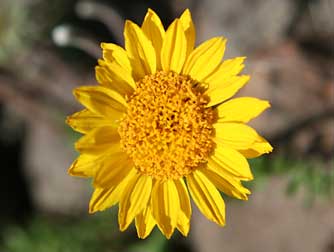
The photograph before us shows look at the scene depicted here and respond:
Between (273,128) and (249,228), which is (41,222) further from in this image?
(273,128)

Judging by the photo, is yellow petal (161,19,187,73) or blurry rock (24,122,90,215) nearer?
yellow petal (161,19,187,73)

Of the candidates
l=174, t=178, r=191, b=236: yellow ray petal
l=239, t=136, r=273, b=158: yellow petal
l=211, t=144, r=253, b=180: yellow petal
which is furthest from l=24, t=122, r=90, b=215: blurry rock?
l=239, t=136, r=273, b=158: yellow petal

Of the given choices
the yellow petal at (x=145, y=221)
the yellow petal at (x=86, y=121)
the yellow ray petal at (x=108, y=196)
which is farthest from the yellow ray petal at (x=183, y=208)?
the yellow petal at (x=86, y=121)

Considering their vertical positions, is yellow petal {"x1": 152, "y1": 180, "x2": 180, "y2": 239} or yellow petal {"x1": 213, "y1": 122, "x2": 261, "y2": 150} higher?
yellow petal {"x1": 213, "y1": 122, "x2": 261, "y2": 150}

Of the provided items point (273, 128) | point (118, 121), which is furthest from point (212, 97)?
point (273, 128)

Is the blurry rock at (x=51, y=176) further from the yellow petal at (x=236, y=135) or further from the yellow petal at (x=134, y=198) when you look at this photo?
the yellow petal at (x=236, y=135)

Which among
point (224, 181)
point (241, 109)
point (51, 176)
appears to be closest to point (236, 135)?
point (241, 109)

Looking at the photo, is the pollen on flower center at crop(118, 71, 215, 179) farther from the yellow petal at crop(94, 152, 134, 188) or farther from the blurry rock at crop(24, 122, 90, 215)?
the blurry rock at crop(24, 122, 90, 215)
